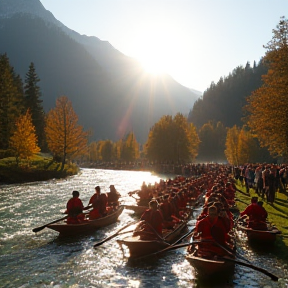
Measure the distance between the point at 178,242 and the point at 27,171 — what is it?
3414 centimetres

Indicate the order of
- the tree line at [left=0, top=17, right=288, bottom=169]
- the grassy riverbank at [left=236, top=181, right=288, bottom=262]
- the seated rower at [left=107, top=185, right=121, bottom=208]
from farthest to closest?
the tree line at [left=0, top=17, right=288, bottom=169] → the seated rower at [left=107, top=185, right=121, bottom=208] → the grassy riverbank at [left=236, top=181, right=288, bottom=262]

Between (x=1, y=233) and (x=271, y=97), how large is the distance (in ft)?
72.9

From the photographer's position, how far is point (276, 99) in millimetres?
24609

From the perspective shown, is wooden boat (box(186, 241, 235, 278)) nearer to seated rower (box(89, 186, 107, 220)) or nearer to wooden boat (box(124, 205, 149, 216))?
seated rower (box(89, 186, 107, 220))

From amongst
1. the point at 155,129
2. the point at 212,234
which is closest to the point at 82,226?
the point at 212,234

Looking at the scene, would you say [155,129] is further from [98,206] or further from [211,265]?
[211,265]

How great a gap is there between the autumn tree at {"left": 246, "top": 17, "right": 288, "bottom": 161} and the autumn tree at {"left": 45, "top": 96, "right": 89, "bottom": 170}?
37222mm

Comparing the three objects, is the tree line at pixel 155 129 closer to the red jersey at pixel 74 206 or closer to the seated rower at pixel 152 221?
the seated rower at pixel 152 221

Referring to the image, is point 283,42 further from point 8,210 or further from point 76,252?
point 8,210

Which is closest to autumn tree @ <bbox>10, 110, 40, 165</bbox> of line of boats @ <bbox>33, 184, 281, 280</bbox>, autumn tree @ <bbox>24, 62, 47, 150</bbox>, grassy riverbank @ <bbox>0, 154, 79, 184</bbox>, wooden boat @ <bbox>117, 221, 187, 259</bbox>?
grassy riverbank @ <bbox>0, 154, 79, 184</bbox>

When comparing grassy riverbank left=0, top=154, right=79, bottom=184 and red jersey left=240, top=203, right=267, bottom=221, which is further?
grassy riverbank left=0, top=154, right=79, bottom=184

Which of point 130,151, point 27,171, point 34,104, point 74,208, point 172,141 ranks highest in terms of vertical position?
point 34,104

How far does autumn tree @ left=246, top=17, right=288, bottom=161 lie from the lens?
24516 mm

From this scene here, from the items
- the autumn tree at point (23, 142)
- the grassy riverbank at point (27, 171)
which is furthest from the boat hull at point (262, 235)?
the autumn tree at point (23, 142)
